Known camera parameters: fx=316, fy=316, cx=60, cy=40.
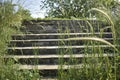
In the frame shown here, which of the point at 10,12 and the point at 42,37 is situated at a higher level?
the point at 10,12

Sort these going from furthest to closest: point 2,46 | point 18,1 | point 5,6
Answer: point 5,6, point 18,1, point 2,46

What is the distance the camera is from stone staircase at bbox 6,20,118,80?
14.1 ft

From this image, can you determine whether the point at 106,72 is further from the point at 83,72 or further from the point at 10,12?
the point at 10,12

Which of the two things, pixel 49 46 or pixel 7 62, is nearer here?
pixel 7 62

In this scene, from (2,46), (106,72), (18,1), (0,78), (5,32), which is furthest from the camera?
(18,1)

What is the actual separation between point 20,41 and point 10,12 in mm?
866

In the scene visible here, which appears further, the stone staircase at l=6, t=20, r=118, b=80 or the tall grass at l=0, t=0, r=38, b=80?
the stone staircase at l=6, t=20, r=118, b=80

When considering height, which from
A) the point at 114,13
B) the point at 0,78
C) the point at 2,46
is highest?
the point at 114,13

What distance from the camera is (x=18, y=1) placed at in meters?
5.92

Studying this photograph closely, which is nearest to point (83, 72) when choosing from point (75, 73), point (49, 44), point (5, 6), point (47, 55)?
point (75, 73)

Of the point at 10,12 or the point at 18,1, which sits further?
the point at 10,12

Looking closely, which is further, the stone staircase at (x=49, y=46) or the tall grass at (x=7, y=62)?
the stone staircase at (x=49, y=46)

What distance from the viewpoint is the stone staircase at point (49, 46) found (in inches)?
169

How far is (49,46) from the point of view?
22.9ft
